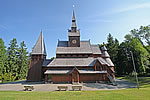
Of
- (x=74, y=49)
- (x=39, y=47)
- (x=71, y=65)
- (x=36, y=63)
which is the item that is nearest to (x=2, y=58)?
(x=39, y=47)

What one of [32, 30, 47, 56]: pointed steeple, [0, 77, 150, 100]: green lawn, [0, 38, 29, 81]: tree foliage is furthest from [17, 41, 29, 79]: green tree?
[0, 77, 150, 100]: green lawn

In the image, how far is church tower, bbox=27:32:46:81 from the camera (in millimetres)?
29594

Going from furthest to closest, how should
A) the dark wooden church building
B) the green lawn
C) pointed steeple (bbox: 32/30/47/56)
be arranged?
pointed steeple (bbox: 32/30/47/56)
the dark wooden church building
the green lawn

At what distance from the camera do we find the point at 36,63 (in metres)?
30.9

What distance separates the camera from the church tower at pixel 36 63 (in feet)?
97.1

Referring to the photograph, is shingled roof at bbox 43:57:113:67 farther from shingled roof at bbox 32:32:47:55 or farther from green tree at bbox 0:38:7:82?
green tree at bbox 0:38:7:82

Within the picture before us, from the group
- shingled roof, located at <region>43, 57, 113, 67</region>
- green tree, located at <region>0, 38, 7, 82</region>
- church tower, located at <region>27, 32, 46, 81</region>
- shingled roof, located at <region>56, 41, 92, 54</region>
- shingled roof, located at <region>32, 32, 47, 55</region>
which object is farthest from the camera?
green tree, located at <region>0, 38, 7, 82</region>

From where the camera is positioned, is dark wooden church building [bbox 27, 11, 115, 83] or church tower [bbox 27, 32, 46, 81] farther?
church tower [bbox 27, 32, 46, 81]

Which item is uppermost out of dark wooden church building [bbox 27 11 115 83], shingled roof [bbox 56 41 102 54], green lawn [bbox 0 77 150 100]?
shingled roof [bbox 56 41 102 54]

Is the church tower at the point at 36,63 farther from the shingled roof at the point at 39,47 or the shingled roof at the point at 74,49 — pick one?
the shingled roof at the point at 74,49

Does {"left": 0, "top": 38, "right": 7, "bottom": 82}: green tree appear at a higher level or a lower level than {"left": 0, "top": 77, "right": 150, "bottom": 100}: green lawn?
higher

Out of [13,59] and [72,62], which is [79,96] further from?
[13,59]

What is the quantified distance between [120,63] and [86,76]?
1338 inches

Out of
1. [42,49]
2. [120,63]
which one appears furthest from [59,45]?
[120,63]
